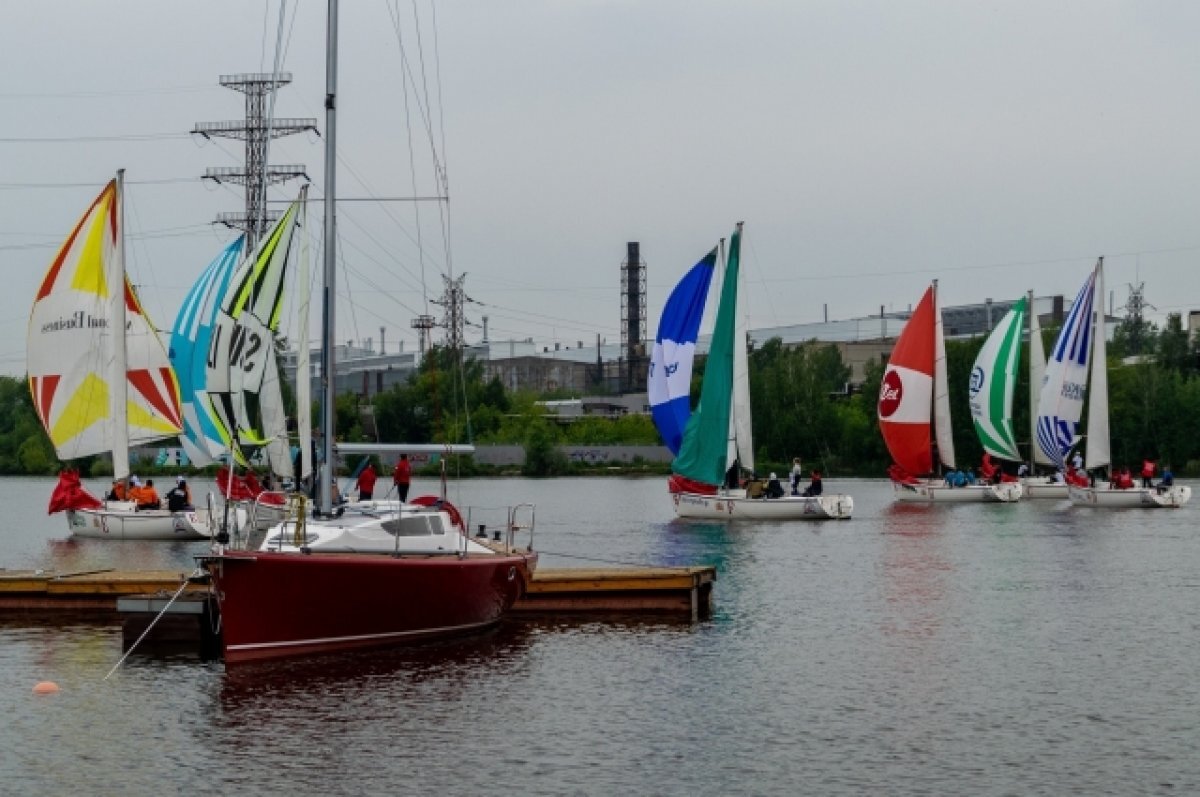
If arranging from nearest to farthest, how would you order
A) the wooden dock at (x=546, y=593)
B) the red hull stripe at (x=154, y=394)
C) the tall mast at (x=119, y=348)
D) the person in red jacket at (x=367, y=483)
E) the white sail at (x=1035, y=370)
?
the wooden dock at (x=546, y=593), the person in red jacket at (x=367, y=483), the tall mast at (x=119, y=348), the red hull stripe at (x=154, y=394), the white sail at (x=1035, y=370)

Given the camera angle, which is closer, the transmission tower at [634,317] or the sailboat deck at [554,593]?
the sailboat deck at [554,593]

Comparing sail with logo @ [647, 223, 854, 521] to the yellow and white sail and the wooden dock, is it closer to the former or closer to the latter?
the yellow and white sail

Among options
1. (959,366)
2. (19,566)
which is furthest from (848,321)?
(19,566)

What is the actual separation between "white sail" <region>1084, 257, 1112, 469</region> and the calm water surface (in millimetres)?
35507

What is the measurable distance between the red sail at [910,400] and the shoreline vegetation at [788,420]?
20891 millimetres

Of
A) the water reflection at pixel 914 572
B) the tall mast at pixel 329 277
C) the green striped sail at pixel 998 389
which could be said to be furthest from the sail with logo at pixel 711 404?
the tall mast at pixel 329 277

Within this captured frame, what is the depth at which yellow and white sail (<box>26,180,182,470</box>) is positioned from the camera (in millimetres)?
51594

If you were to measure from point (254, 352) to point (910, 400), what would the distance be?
36.7 meters

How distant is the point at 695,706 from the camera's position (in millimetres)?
24000

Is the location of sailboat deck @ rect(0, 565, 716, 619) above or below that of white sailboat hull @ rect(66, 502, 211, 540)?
below

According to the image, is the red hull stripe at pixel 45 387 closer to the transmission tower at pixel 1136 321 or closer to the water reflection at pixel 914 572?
the water reflection at pixel 914 572

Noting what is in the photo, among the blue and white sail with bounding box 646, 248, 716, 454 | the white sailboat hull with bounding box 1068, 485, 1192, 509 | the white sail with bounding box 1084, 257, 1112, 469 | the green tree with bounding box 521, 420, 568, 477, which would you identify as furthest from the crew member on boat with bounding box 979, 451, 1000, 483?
the green tree with bounding box 521, 420, 568, 477

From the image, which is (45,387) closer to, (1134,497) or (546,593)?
(546,593)

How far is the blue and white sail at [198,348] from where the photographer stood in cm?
5500
